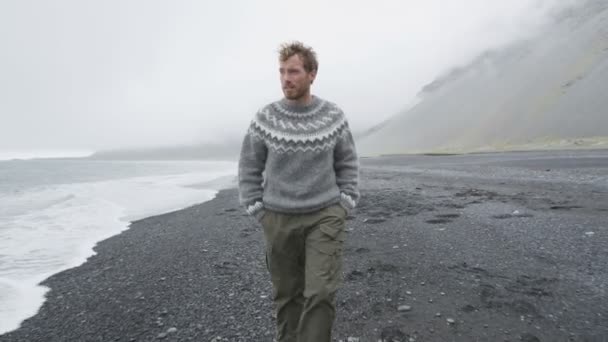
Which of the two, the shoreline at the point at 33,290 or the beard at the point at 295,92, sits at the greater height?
the beard at the point at 295,92

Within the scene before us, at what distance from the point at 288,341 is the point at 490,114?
10466 cm

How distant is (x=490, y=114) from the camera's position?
3730 inches

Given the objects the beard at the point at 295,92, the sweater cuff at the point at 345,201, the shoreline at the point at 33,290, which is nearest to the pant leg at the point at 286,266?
the sweater cuff at the point at 345,201

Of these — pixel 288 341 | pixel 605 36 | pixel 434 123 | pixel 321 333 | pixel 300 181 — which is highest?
pixel 605 36

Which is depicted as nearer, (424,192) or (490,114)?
(424,192)

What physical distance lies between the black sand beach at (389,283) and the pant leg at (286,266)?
113 cm

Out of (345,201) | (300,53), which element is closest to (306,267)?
(345,201)

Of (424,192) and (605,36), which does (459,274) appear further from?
(605,36)

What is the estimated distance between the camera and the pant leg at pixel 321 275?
3.15 meters

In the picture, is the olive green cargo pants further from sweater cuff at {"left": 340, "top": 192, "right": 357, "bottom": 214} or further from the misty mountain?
the misty mountain

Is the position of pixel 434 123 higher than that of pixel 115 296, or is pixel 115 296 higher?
pixel 434 123

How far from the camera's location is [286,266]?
3.50m

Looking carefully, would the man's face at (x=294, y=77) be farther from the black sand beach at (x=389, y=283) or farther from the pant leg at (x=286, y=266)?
the black sand beach at (x=389, y=283)

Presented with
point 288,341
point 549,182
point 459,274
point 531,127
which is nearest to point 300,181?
point 288,341
